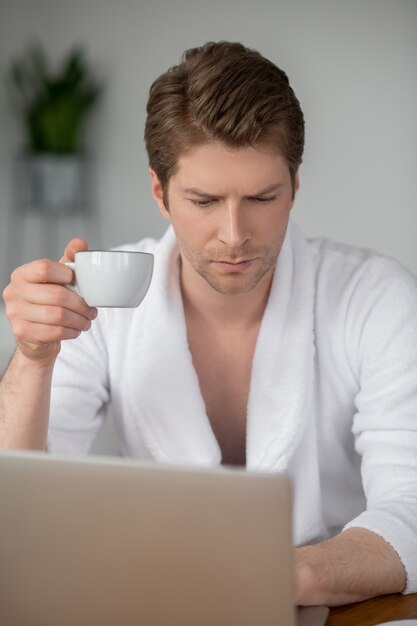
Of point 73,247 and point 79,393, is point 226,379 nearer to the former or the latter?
point 79,393

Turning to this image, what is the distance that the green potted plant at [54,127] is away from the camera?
4.44 m

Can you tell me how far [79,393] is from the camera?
169 cm

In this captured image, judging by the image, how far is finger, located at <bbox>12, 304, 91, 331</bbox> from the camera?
1.34 metres

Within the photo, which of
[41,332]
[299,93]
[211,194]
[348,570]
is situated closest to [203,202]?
[211,194]

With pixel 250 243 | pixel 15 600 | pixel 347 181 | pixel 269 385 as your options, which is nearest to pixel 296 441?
pixel 269 385

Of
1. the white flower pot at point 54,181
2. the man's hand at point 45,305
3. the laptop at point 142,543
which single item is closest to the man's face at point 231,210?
the man's hand at point 45,305

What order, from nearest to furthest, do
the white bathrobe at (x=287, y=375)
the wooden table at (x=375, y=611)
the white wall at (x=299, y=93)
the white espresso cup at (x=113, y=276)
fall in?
the wooden table at (x=375, y=611) < the white espresso cup at (x=113, y=276) < the white bathrobe at (x=287, y=375) < the white wall at (x=299, y=93)

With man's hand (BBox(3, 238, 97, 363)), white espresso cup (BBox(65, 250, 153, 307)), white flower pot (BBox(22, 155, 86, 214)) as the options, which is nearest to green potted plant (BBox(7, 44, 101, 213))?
white flower pot (BBox(22, 155, 86, 214))

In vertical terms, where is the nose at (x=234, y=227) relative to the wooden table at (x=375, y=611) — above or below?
above

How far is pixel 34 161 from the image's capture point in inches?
176

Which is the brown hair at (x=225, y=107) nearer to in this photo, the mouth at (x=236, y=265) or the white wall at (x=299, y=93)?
the mouth at (x=236, y=265)

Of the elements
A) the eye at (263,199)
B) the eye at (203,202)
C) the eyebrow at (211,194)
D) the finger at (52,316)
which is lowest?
the finger at (52,316)

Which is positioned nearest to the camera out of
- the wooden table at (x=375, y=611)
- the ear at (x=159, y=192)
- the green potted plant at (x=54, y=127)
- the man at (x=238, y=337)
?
the wooden table at (x=375, y=611)

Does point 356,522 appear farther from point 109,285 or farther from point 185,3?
point 185,3
